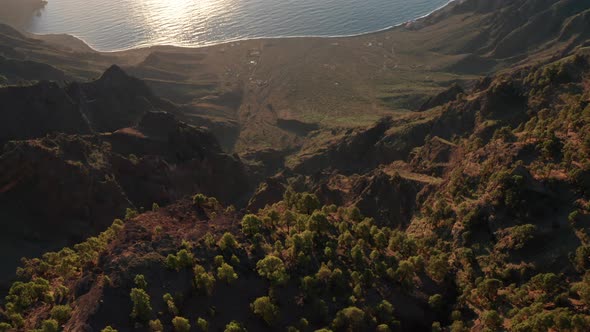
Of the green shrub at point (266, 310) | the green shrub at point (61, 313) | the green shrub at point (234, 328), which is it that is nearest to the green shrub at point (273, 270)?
the green shrub at point (266, 310)

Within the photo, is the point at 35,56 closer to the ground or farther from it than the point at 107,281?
farther from it

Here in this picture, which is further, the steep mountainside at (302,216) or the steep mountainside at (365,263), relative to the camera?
the steep mountainside at (302,216)

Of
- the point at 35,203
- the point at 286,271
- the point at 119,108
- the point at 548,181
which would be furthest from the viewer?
the point at 119,108

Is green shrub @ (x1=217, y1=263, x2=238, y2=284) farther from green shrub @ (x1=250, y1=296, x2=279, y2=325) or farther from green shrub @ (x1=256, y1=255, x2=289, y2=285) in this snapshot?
green shrub @ (x1=250, y1=296, x2=279, y2=325)

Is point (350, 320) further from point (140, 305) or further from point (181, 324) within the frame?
point (140, 305)

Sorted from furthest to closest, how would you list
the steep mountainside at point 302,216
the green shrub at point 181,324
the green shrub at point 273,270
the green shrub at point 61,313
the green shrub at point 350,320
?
the green shrub at point 273,270 → the steep mountainside at point 302,216 → the green shrub at point 350,320 → the green shrub at point 61,313 → the green shrub at point 181,324

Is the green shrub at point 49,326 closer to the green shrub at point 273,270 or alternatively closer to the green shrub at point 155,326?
the green shrub at point 155,326

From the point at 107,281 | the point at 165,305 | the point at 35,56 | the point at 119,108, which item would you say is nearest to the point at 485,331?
the point at 165,305

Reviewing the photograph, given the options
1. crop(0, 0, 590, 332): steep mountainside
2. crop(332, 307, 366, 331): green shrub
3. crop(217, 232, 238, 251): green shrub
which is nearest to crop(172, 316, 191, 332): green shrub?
crop(0, 0, 590, 332): steep mountainside

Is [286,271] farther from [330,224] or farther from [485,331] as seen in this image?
[485,331]
